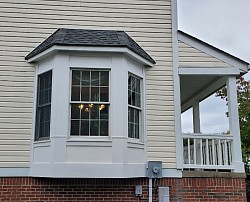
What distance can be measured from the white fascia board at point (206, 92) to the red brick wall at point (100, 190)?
8.74 feet

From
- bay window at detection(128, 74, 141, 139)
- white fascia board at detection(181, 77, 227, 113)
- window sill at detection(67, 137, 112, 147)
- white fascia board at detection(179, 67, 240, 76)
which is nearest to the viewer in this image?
window sill at detection(67, 137, 112, 147)

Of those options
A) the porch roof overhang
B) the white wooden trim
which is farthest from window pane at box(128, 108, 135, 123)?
the porch roof overhang

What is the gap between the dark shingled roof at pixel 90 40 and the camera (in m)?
6.50

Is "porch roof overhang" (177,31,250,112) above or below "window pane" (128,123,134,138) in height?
above

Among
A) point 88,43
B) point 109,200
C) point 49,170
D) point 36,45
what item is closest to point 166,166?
point 109,200

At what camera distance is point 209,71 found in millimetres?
7371

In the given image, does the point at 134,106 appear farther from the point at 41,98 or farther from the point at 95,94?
the point at 41,98

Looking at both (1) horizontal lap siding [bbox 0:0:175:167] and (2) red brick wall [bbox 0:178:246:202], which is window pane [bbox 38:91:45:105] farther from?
(2) red brick wall [bbox 0:178:246:202]

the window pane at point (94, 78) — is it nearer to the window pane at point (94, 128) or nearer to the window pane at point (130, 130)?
the window pane at point (94, 128)

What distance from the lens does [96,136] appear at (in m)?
6.26

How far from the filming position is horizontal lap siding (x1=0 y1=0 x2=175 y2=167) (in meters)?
6.73

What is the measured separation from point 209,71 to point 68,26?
371 cm

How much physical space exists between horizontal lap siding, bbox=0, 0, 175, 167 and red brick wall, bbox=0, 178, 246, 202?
0.52 metres

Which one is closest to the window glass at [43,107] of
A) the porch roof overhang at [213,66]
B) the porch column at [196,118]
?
the porch roof overhang at [213,66]
